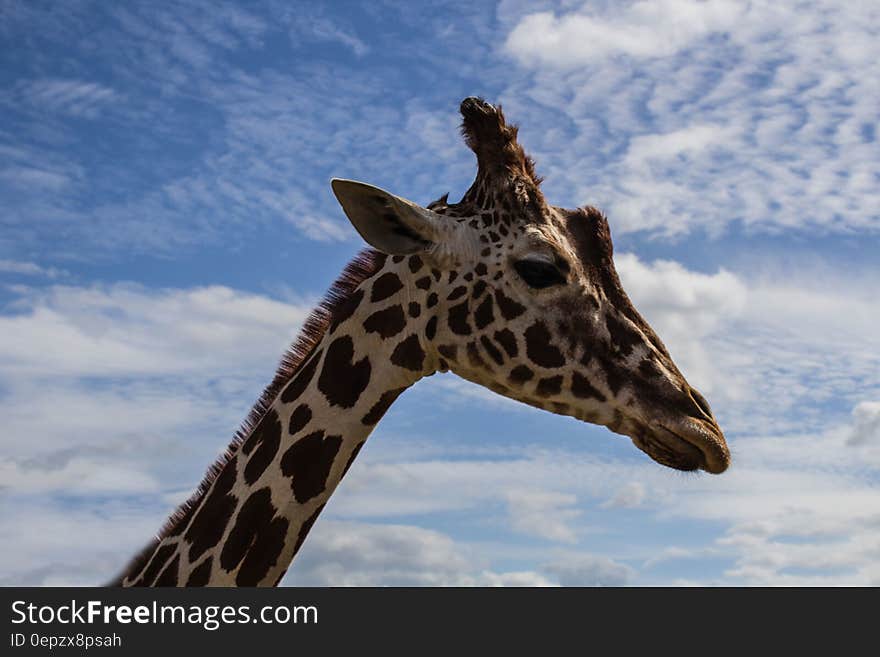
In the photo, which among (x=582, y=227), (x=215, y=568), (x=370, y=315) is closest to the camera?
(x=215, y=568)

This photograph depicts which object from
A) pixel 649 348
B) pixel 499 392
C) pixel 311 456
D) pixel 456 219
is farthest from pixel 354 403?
pixel 649 348

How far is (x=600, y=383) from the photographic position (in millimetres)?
7773

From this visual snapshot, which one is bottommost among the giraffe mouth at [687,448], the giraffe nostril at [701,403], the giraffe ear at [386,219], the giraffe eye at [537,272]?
the giraffe mouth at [687,448]

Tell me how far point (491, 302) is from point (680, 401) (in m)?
1.73

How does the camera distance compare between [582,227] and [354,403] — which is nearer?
[354,403]

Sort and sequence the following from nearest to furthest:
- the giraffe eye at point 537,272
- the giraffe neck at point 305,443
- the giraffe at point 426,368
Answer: the giraffe neck at point 305,443
the giraffe at point 426,368
the giraffe eye at point 537,272

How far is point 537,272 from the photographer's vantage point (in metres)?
7.98

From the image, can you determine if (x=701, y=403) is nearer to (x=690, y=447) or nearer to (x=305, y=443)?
(x=690, y=447)

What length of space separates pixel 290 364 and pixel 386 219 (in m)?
1.67

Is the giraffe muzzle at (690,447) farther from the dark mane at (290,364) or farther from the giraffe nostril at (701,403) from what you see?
the dark mane at (290,364)

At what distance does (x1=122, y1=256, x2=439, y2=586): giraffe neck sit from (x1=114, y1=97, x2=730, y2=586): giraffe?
1cm

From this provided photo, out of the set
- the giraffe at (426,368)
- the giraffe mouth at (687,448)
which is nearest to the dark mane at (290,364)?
the giraffe at (426,368)

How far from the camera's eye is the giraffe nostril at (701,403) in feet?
26.1

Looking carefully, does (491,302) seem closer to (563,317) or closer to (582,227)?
(563,317)
